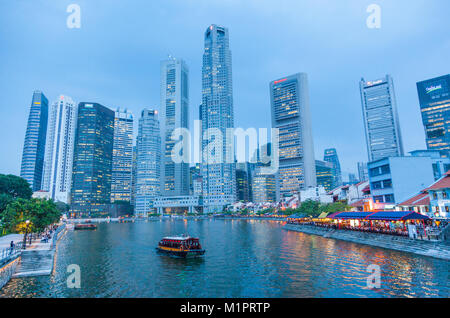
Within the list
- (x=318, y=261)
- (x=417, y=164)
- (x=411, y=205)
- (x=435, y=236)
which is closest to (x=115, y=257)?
(x=318, y=261)

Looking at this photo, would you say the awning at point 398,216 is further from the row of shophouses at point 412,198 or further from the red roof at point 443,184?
the red roof at point 443,184

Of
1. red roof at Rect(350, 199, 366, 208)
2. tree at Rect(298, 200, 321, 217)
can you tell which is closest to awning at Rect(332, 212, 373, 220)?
red roof at Rect(350, 199, 366, 208)

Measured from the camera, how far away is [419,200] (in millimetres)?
56688

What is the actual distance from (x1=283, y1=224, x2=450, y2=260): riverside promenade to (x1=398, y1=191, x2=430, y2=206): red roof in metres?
14.5

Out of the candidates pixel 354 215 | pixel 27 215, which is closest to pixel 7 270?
pixel 27 215

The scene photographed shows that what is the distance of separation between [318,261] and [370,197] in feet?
155

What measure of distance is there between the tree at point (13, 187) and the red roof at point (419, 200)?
12969 cm

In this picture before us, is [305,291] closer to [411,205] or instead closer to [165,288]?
[165,288]

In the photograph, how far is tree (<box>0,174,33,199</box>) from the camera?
101688mm

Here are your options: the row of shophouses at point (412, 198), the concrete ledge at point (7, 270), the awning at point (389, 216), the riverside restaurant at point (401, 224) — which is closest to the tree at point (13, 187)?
the concrete ledge at point (7, 270)

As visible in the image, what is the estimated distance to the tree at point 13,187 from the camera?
101688 mm

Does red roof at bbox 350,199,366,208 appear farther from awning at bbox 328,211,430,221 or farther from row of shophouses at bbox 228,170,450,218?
awning at bbox 328,211,430,221

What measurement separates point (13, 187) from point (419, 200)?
137m

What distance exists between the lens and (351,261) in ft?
121
